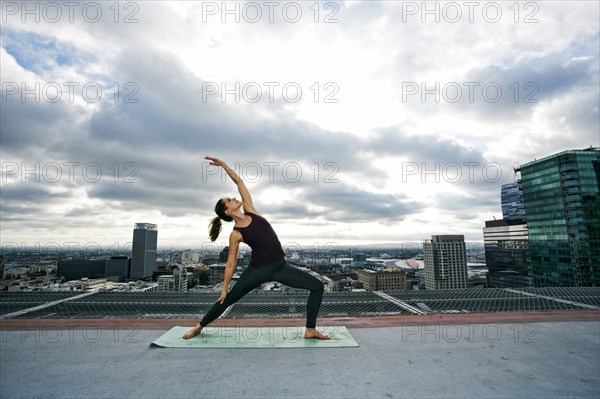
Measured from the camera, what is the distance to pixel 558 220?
87.6m

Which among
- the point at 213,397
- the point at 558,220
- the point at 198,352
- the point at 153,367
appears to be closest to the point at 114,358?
the point at 153,367

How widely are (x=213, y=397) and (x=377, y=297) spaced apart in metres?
15.2

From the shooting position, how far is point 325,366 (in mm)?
4688

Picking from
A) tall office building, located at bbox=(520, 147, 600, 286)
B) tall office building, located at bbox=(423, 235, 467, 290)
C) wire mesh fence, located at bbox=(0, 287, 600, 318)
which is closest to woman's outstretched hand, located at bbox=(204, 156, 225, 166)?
wire mesh fence, located at bbox=(0, 287, 600, 318)

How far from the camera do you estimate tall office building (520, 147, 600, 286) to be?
270 feet

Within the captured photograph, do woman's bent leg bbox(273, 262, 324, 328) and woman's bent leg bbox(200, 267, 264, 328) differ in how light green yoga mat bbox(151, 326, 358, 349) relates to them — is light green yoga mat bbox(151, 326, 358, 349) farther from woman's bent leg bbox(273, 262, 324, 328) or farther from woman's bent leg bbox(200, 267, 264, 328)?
woman's bent leg bbox(273, 262, 324, 328)

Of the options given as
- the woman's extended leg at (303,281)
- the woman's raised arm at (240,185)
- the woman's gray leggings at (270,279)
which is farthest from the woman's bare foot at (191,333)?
the woman's raised arm at (240,185)

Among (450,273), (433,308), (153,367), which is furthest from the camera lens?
(450,273)

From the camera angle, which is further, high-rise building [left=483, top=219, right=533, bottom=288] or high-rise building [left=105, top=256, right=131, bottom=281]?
high-rise building [left=105, top=256, right=131, bottom=281]

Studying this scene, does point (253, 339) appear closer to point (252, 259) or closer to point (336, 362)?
point (252, 259)

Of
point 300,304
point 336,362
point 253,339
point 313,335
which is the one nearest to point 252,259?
point 253,339

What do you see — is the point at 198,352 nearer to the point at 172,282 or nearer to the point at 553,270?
the point at 553,270

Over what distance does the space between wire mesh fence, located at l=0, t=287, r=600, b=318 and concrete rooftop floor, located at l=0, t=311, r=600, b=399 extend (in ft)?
21.3

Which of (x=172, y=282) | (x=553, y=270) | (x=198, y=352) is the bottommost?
(x=172, y=282)
